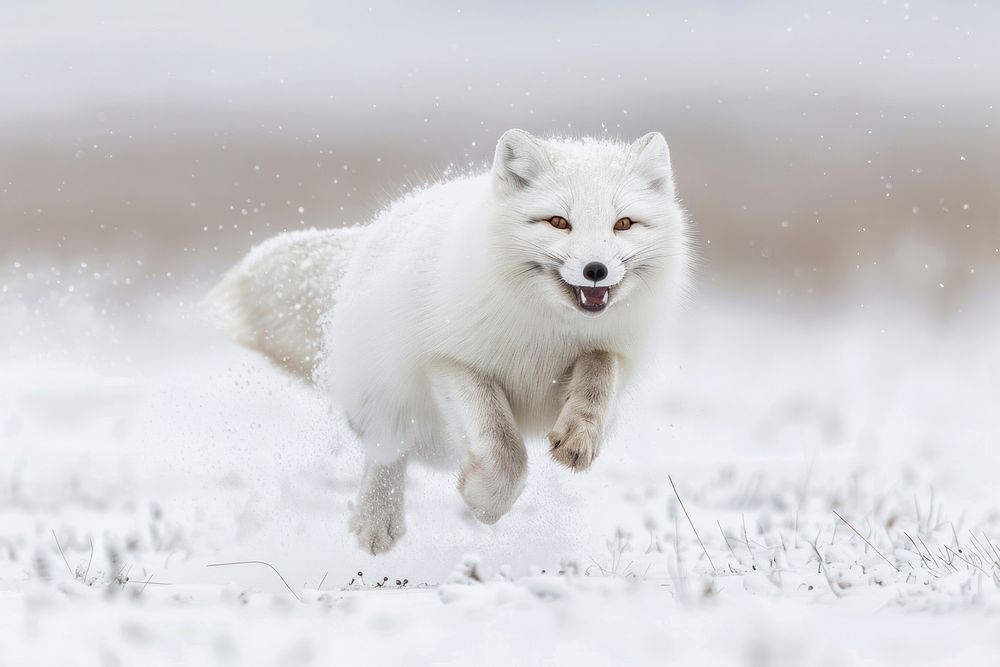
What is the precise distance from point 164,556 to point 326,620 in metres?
2.92

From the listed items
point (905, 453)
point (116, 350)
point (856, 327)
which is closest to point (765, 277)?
point (856, 327)

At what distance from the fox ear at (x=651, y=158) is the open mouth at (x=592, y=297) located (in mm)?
641

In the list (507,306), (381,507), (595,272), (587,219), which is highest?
(587,219)

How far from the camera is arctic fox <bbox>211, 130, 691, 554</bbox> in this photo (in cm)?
405

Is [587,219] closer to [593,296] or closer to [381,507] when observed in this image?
[593,296]

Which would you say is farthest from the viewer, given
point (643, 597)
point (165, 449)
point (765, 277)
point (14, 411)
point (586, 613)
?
point (765, 277)

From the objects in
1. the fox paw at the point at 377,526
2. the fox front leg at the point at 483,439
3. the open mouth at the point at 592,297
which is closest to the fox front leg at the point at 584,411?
the fox front leg at the point at 483,439

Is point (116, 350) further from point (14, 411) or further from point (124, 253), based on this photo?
point (124, 253)

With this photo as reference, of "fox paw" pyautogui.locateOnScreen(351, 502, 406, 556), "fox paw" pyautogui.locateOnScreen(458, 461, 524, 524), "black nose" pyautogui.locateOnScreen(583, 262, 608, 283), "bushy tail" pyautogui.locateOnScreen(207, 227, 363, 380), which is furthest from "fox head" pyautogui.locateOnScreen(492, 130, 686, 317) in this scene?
"fox paw" pyautogui.locateOnScreen(351, 502, 406, 556)

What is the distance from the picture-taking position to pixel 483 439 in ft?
14.2

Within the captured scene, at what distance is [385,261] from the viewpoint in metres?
5.21

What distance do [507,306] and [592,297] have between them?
0.54 m

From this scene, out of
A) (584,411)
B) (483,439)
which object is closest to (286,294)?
(483,439)

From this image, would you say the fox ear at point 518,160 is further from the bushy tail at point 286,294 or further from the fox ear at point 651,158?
the bushy tail at point 286,294
